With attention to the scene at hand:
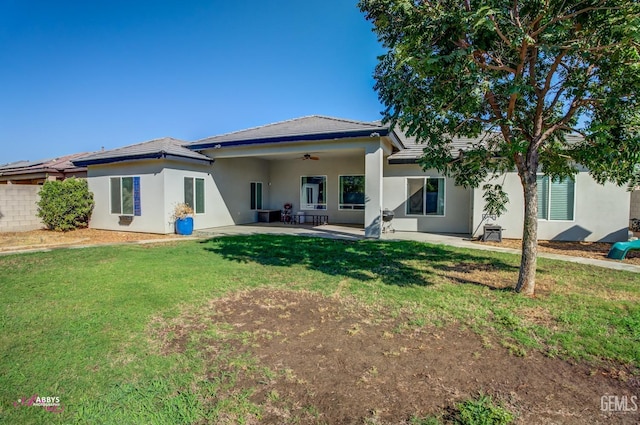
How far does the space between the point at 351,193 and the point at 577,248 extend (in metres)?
9.26

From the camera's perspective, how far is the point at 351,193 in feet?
54.4

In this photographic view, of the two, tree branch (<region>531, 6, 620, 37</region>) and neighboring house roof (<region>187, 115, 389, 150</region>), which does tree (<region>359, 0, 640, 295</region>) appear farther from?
neighboring house roof (<region>187, 115, 389, 150</region>)

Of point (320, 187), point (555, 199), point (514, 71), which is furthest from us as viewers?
point (320, 187)

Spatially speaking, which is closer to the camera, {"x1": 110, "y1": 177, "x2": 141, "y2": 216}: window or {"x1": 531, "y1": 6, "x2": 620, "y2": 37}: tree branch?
{"x1": 531, "y1": 6, "x2": 620, "y2": 37}: tree branch

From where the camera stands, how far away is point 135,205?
13539 millimetres

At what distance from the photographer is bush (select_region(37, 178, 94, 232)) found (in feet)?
44.4

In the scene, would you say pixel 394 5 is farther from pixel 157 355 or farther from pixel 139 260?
pixel 139 260

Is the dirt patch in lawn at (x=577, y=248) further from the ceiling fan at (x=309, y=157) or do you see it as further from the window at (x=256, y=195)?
the window at (x=256, y=195)

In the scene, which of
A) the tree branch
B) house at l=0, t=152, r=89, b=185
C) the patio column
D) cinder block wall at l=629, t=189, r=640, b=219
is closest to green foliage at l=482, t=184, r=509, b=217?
the tree branch

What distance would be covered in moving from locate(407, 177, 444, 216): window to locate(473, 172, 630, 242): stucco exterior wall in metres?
1.89

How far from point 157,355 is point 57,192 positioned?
13.9 meters

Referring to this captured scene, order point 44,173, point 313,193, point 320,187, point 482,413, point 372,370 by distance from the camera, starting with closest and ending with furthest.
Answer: point 482,413
point 372,370
point 320,187
point 313,193
point 44,173

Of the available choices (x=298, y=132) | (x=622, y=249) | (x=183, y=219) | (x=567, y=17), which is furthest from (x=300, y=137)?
(x=622, y=249)

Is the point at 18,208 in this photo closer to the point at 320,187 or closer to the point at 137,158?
the point at 137,158
